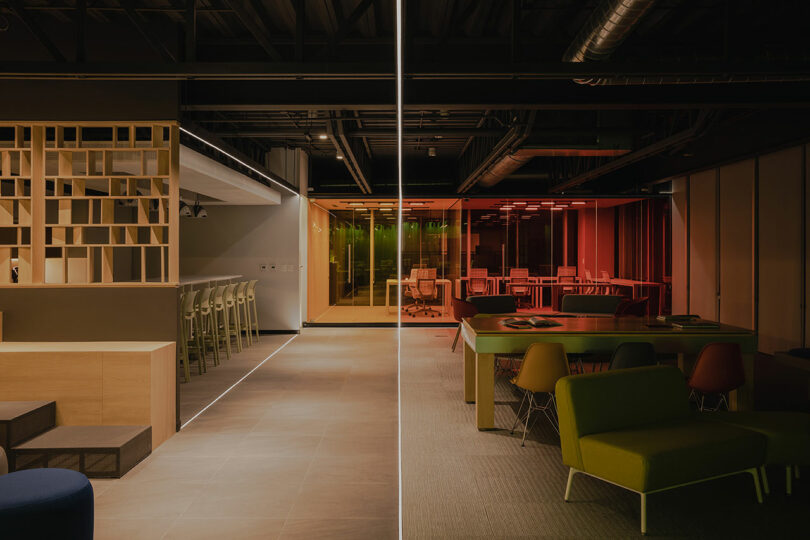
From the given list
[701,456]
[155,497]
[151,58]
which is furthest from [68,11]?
[701,456]

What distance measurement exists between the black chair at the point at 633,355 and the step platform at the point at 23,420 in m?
4.49

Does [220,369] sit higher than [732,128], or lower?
lower

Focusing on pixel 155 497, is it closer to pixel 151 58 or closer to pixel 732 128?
pixel 151 58

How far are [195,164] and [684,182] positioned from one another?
9197 mm

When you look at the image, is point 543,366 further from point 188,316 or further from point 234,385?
point 188,316

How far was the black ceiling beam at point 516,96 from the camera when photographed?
17.4ft

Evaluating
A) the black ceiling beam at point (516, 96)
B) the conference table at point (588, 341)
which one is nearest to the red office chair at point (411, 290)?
the conference table at point (588, 341)

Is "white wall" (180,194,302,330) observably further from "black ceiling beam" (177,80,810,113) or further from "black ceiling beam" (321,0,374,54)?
"black ceiling beam" (321,0,374,54)

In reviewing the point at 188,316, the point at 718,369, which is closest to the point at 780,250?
the point at 718,369

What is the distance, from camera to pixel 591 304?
8430 mm

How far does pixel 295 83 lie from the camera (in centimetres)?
541

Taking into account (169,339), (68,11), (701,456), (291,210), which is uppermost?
(68,11)

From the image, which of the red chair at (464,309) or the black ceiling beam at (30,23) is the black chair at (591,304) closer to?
the red chair at (464,309)

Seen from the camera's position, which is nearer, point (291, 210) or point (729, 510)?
point (729, 510)
